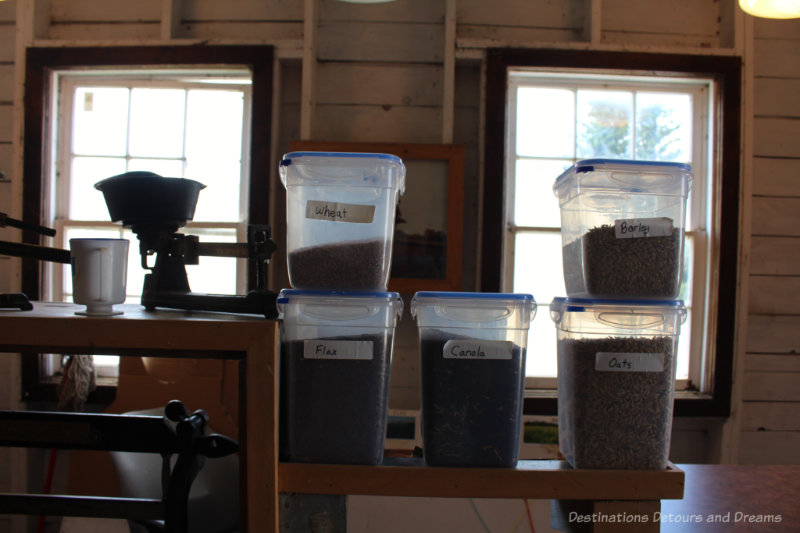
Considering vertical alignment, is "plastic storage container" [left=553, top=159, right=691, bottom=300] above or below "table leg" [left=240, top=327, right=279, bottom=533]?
above

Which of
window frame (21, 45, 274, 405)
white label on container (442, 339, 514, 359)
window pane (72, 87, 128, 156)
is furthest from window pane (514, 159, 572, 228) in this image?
window pane (72, 87, 128, 156)

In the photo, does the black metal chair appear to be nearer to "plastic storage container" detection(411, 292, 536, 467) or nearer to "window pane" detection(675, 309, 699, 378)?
"plastic storage container" detection(411, 292, 536, 467)

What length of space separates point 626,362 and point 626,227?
247 millimetres

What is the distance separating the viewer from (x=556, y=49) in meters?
2.16

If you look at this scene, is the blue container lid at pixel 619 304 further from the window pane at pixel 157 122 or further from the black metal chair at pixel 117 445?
the window pane at pixel 157 122

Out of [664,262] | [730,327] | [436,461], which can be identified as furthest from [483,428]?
[730,327]

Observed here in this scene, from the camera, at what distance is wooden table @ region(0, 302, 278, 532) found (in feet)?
2.85

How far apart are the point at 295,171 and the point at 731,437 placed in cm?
221

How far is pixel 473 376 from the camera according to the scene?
0.91 metres

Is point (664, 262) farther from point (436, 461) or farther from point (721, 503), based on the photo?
point (721, 503)

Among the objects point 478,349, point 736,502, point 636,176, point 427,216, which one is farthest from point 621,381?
point 427,216

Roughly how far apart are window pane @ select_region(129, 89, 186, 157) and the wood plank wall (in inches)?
101

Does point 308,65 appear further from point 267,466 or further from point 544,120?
point 267,466

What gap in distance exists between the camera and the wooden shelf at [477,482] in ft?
2.98
